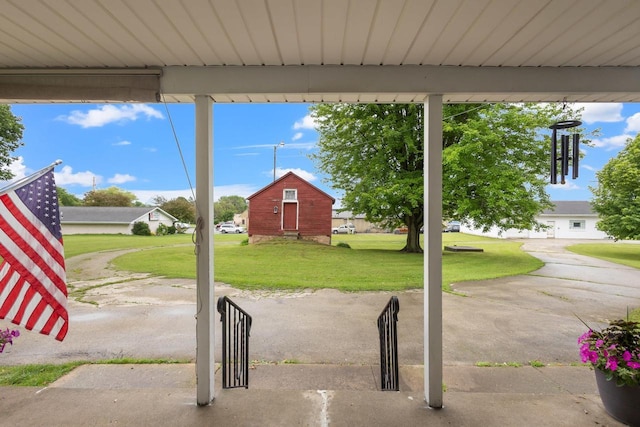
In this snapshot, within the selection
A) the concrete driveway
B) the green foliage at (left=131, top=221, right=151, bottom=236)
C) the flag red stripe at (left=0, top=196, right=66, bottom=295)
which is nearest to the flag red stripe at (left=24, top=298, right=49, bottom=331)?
the flag red stripe at (left=0, top=196, right=66, bottom=295)

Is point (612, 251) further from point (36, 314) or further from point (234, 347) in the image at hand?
point (36, 314)

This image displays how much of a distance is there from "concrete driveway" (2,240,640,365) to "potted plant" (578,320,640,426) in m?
1.52

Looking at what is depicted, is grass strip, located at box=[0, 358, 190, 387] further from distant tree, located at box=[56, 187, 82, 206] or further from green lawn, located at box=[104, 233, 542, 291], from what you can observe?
distant tree, located at box=[56, 187, 82, 206]

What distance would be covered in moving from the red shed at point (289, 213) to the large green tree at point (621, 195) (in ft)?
35.2

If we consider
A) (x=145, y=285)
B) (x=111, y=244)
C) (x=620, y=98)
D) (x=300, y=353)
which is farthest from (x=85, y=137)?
(x=620, y=98)

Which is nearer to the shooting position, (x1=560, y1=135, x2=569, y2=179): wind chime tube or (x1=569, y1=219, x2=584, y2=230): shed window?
(x1=560, y1=135, x2=569, y2=179): wind chime tube

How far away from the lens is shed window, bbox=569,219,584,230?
47.5ft

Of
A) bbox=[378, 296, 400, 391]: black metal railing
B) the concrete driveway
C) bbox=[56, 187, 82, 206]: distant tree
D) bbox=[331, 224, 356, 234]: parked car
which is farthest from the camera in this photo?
bbox=[331, 224, 356, 234]: parked car

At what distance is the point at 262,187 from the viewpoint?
1373 centimetres

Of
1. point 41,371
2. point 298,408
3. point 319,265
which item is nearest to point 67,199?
point 319,265

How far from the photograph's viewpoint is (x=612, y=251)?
13086mm

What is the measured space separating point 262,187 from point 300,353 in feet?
34.7

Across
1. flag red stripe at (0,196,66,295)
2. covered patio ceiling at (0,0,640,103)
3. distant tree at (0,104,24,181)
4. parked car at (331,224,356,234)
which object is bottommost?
parked car at (331,224,356,234)

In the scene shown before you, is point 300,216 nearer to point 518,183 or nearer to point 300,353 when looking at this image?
point 518,183
